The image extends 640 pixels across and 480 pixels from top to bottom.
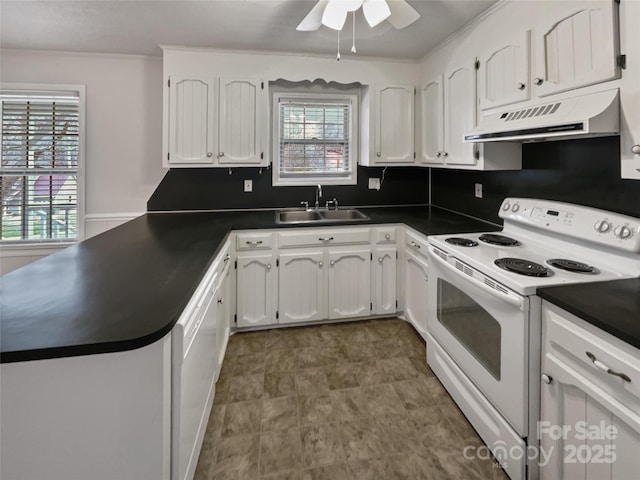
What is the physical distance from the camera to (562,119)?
1.44m

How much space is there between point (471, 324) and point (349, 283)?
1.21 metres

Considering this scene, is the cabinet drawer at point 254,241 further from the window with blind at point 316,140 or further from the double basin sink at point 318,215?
the window with blind at point 316,140

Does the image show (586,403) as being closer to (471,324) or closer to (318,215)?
(471,324)

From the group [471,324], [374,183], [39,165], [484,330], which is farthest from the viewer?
[374,183]

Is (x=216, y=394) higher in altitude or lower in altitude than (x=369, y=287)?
lower

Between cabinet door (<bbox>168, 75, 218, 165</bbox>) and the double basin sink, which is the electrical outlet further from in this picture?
cabinet door (<bbox>168, 75, 218, 165</bbox>)

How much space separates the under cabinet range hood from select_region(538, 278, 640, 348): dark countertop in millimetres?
602

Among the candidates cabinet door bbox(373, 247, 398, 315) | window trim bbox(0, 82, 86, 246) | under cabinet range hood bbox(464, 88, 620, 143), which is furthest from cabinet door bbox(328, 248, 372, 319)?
window trim bbox(0, 82, 86, 246)

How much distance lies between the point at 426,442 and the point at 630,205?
1472 millimetres

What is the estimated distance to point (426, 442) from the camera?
163 centimetres

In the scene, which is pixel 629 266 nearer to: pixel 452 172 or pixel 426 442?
pixel 426 442

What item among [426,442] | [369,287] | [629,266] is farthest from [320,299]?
[629,266]

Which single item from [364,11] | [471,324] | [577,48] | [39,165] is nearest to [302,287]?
[471,324]

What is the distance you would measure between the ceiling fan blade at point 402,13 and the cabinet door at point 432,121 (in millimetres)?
949
